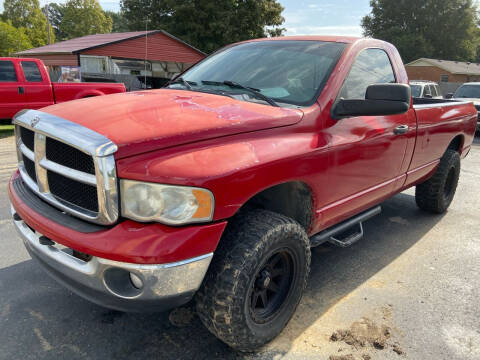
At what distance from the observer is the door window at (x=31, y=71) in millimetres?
9922

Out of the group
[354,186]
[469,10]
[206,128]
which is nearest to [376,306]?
[354,186]

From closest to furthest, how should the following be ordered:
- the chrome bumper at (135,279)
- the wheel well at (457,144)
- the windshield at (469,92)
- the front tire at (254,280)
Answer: the chrome bumper at (135,279)
the front tire at (254,280)
the wheel well at (457,144)
the windshield at (469,92)

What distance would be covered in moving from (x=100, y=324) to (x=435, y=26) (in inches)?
2264

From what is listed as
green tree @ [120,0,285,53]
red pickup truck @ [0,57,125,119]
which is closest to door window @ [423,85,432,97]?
red pickup truck @ [0,57,125,119]

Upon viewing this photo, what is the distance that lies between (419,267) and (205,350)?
85.8 inches

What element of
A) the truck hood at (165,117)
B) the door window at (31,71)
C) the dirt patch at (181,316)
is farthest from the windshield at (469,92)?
the dirt patch at (181,316)

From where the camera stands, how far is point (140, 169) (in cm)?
176

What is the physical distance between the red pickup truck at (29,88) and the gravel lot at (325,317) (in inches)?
279

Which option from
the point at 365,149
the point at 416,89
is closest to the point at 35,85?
Answer: the point at 365,149

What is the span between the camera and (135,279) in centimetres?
180

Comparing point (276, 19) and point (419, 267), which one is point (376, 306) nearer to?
point (419, 267)

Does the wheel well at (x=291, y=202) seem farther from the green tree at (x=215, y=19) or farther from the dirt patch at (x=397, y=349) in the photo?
the green tree at (x=215, y=19)

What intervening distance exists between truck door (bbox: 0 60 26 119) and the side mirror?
9784mm

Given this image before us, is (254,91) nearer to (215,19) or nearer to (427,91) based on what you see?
(427,91)
